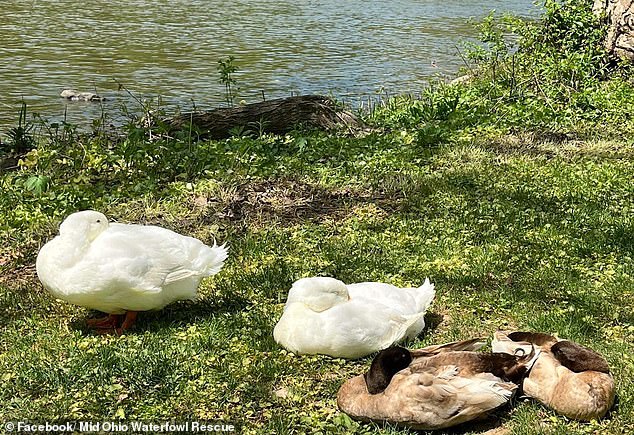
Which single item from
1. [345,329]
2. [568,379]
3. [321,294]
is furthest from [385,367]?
[568,379]

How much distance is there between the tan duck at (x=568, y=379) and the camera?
156 inches

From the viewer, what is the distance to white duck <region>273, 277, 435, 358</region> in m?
4.58

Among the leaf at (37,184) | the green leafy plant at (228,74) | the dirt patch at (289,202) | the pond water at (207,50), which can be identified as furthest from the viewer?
the pond water at (207,50)

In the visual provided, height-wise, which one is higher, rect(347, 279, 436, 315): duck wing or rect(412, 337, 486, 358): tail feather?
rect(412, 337, 486, 358): tail feather

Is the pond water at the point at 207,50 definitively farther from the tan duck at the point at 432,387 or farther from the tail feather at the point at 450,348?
the tan duck at the point at 432,387

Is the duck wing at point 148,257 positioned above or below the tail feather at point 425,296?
above

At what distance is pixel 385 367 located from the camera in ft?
13.3

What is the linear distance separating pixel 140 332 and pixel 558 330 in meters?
2.45

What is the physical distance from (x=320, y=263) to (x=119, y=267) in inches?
66.2

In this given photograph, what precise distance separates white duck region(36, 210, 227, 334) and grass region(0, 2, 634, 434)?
20 centimetres

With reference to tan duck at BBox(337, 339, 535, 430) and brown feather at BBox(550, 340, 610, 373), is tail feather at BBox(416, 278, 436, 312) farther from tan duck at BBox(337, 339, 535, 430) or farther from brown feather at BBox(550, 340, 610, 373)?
brown feather at BBox(550, 340, 610, 373)

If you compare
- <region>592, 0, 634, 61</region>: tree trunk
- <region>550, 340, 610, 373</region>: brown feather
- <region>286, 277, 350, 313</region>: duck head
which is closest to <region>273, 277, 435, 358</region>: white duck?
<region>286, 277, 350, 313</region>: duck head

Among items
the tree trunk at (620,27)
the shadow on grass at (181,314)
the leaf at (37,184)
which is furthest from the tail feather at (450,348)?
the tree trunk at (620,27)

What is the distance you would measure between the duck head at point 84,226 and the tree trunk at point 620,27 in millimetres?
8739
